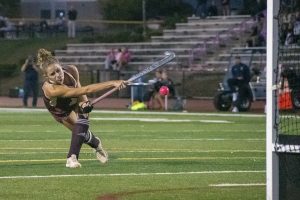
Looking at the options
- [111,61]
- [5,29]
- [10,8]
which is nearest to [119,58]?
[111,61]

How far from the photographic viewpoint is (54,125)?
1083 inches

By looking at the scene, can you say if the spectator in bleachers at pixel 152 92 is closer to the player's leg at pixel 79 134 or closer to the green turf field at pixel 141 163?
the green turf field at pixel 141 163

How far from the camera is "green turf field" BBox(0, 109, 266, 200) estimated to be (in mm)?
12891

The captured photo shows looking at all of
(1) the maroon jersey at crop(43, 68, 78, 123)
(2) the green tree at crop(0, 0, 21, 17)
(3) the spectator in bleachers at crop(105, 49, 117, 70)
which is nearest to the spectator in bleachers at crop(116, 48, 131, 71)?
(3) the spectator in bleachers at crop(105, 49, 117, 70)

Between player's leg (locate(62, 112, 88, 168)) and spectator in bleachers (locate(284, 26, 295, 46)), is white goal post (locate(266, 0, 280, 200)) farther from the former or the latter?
spectator in bleachers (locate(284, 26, 295, 46))

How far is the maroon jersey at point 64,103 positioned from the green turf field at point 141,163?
75 centimetres

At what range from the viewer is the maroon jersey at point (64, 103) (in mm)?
15445

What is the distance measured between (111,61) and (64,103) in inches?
1386

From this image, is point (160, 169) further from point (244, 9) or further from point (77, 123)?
point (244, 9)

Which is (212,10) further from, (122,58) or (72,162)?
(72,162)

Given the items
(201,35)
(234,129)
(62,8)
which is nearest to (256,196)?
(234,129)

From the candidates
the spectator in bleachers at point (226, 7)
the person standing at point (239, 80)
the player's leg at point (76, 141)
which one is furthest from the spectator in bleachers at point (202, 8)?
the player's leg at point (76, 141)

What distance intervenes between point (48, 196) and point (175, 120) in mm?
17970

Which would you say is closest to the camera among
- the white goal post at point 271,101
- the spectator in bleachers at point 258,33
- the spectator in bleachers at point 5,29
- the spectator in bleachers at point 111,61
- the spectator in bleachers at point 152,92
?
the white goal post at point 271,101
